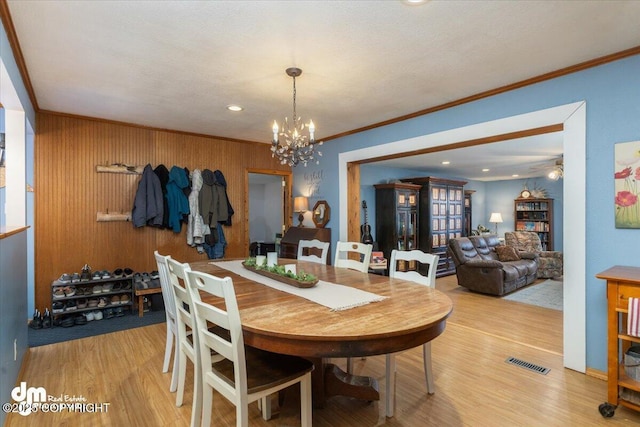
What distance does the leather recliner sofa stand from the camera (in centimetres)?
499

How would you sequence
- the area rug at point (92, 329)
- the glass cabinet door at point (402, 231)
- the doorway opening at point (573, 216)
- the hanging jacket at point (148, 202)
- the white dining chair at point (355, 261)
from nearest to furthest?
the doorway opening at point (573, 216) → the white dining chair at point (355, 261) → the area rug at point (92, 329) → the hanging jacket at point (148, 202) → the glass cabinet door at point (402, 231)

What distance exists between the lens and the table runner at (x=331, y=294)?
1693 millimetres

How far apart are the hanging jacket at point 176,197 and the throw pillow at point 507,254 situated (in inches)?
218

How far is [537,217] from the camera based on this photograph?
825 cm

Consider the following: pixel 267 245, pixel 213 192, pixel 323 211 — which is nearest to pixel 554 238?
pixel 323 211

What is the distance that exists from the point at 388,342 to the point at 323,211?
3.69 m

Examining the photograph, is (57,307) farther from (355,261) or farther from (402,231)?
(402,231)

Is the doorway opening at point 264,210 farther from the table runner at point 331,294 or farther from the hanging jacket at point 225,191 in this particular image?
the table runner at point 331,294

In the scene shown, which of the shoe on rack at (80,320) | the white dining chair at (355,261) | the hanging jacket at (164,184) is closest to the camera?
the white dining chair at (355,261)

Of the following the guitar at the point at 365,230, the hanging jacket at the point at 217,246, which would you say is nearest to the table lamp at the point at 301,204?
the hanging jacket at the point at 217,246

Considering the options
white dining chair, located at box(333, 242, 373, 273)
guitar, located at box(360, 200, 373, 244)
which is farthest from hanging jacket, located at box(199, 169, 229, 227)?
guitar, located at box(360, 200, 373, 244)

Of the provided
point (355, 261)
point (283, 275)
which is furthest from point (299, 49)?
point (355, 261)

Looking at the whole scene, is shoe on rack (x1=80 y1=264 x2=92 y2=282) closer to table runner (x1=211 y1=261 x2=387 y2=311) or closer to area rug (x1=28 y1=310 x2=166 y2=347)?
area rug (x1=28 y1=310 x2=166 y2=347)

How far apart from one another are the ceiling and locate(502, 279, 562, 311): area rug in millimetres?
3304
